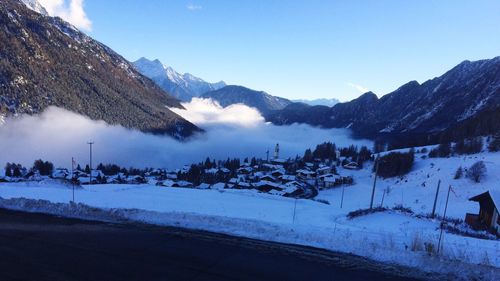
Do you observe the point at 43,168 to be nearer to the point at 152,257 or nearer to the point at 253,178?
the point at 253,178

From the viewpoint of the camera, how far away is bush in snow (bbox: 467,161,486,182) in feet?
221

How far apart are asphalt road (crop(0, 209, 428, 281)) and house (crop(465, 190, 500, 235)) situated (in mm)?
22186

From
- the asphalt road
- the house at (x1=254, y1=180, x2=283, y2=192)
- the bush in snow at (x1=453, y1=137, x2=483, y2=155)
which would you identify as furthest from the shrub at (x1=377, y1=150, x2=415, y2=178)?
the asphalt road

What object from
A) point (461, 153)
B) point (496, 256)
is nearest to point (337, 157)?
point (461, 153)

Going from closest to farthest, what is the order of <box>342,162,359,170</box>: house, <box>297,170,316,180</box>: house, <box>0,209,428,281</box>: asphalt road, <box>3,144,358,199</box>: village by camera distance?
<box>0,209,428,281</box>: asphalt road
<box>3,144,358,199</box>: village
<box>297,170,316,180</box>: house
<box>342,162,359,170</box>: house

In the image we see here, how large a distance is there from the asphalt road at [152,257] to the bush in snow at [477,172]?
6535 centimetres

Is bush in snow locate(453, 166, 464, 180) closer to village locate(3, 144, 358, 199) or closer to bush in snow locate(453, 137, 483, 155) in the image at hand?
bush in snow locate(453, 137, 483, 155)

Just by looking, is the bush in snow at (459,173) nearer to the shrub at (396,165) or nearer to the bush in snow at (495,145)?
the bush in snow at (495,145)

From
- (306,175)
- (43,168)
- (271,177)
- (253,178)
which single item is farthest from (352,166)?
(43,168)

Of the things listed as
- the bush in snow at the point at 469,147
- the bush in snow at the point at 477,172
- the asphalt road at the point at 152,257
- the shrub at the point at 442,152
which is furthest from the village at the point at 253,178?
the asphalt road at the point at 152,257

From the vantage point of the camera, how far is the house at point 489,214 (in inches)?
1168

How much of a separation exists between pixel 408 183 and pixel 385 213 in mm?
50835

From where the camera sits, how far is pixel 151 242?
12359 mm

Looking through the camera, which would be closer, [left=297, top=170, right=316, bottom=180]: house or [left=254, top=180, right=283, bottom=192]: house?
[left=254, top=180, right=283, bottom=192]: house
